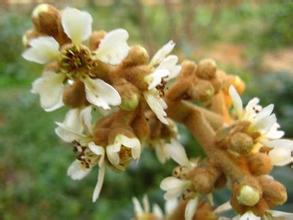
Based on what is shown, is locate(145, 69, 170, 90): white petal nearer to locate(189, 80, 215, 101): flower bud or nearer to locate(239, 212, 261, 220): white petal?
locate(189, 80, 215, 101): flower bud

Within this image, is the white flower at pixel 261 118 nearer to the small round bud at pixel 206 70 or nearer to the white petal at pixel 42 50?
the small round bud at pixel 206 70

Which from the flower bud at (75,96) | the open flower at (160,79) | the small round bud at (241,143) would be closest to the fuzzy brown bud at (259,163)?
the small round bud at (241,143)

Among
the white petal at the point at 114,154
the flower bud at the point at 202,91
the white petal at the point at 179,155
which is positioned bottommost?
the white petal at the point at 179,155

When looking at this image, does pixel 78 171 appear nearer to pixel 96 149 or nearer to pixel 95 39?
pixel 96 149

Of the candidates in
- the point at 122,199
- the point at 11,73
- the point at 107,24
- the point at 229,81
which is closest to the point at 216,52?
the point at 107,24

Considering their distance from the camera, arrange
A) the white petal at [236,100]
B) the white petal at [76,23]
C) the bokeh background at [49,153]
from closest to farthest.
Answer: the white petal at [76,23], the white petal at [236,100], the bokeh background at [49,153]

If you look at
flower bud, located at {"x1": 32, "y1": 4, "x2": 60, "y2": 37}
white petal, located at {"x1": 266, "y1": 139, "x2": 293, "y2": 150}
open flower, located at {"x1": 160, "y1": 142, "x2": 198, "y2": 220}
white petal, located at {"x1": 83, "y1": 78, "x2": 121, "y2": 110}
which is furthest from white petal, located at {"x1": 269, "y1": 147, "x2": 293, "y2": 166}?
flower bud, located at {"x1": 32, "y1": 4, "x2": 60, "y2": 37}

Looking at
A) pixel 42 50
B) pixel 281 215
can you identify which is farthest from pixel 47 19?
pixel 281 215
